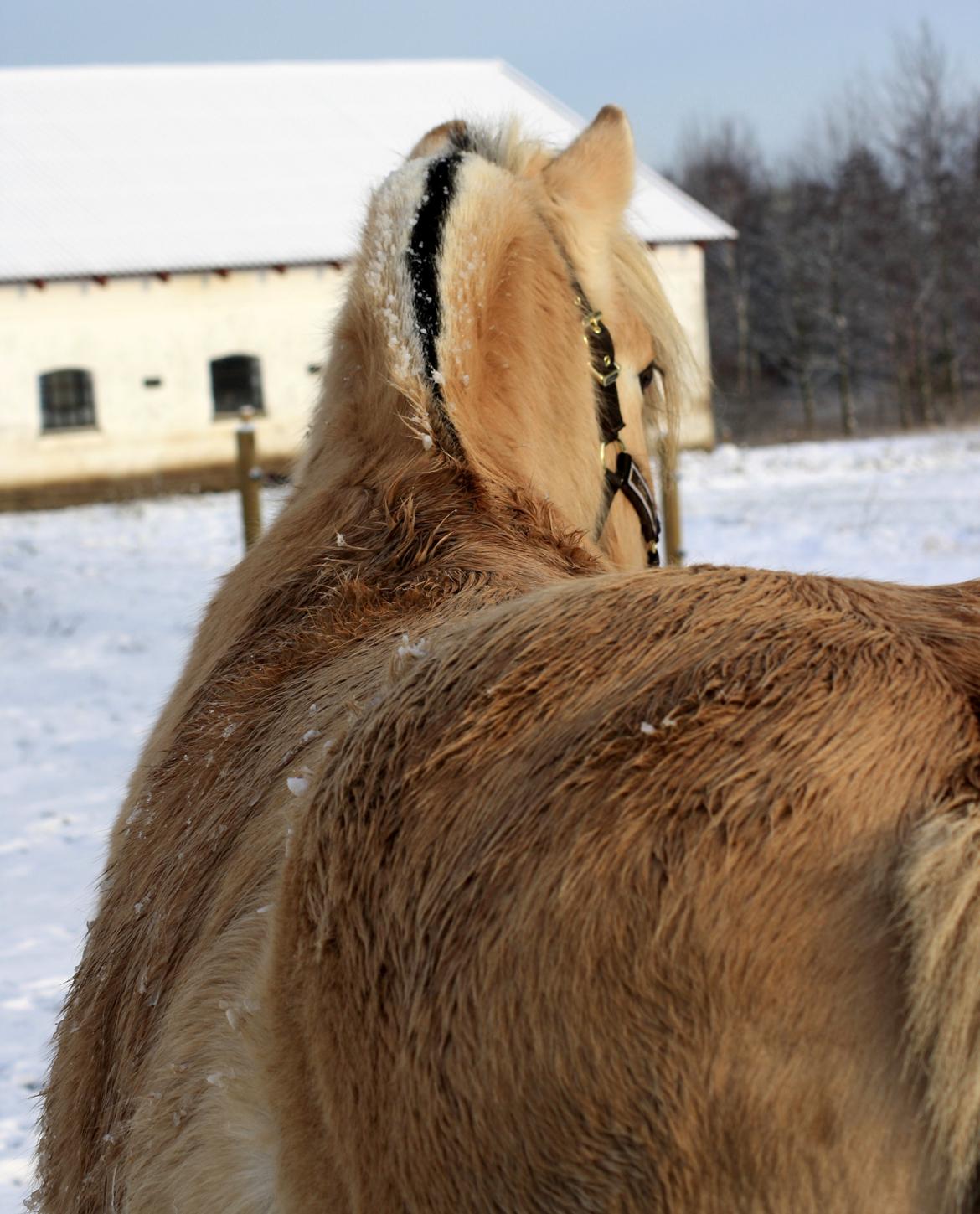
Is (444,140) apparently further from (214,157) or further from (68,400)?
(214,157)

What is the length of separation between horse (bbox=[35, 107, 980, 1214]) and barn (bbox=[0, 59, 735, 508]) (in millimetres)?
16393

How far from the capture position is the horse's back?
81 centimetres

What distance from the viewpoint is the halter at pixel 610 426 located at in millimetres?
2309

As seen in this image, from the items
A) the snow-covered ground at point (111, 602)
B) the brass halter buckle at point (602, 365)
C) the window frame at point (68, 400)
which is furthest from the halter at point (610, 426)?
the window frame at point (68, 400)

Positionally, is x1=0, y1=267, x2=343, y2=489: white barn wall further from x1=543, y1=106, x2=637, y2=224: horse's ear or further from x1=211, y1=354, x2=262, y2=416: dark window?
x1=543, y1=106, x2=637, y2=224: horse's ear

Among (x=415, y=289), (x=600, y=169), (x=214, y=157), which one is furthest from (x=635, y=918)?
(x=214, y=157)

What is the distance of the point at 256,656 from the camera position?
5.52 feet

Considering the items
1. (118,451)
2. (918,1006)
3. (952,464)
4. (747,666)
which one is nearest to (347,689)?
(747,666)

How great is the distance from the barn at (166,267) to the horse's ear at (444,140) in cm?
1498

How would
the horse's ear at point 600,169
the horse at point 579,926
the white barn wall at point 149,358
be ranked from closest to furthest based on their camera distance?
the horse at point 579,926
the horse's ear at point 600,169
the white barn wall at point 149,358

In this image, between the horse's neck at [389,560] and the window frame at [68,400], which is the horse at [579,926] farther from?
the window frame at [68,400]

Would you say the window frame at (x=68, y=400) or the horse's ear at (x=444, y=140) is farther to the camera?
the window frame at (x=68, y=400)

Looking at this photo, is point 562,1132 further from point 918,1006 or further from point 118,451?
point 118,451

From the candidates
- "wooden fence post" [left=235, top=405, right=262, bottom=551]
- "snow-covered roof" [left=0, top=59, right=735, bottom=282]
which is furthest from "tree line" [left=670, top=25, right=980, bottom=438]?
"wooden fence post" [left=235, top=405, right=262, bottom=551]
